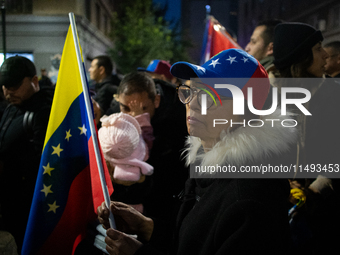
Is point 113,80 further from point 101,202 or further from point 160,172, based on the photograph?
point 101,202

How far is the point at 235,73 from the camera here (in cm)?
133

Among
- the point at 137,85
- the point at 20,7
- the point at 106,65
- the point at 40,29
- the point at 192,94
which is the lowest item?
the point at 192,94

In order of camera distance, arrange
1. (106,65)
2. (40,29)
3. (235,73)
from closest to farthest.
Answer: (235,73) → (106,65) → (40,29)

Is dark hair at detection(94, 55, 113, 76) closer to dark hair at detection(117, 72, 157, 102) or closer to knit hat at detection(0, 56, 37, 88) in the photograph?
knit hat at detection(0, 56, 37, 88)

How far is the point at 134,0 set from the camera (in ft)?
86.8

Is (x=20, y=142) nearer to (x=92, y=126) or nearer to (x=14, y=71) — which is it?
(x=14, y=71)

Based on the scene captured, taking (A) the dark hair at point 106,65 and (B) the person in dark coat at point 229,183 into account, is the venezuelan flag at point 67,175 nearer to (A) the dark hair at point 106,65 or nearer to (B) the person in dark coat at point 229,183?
(B) the person in dark coat at point 229,183

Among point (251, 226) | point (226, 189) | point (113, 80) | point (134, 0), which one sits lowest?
point (251, 226)

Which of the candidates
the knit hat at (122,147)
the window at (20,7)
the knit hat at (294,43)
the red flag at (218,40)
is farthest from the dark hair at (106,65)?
the window at (20,7)

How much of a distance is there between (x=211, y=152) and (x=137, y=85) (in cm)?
148

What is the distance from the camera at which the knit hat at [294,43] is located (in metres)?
2.49

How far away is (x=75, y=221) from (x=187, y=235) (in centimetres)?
78

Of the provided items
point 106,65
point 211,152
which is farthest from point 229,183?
point 106,65

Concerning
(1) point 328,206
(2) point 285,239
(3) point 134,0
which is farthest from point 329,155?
(3) point 134,0
